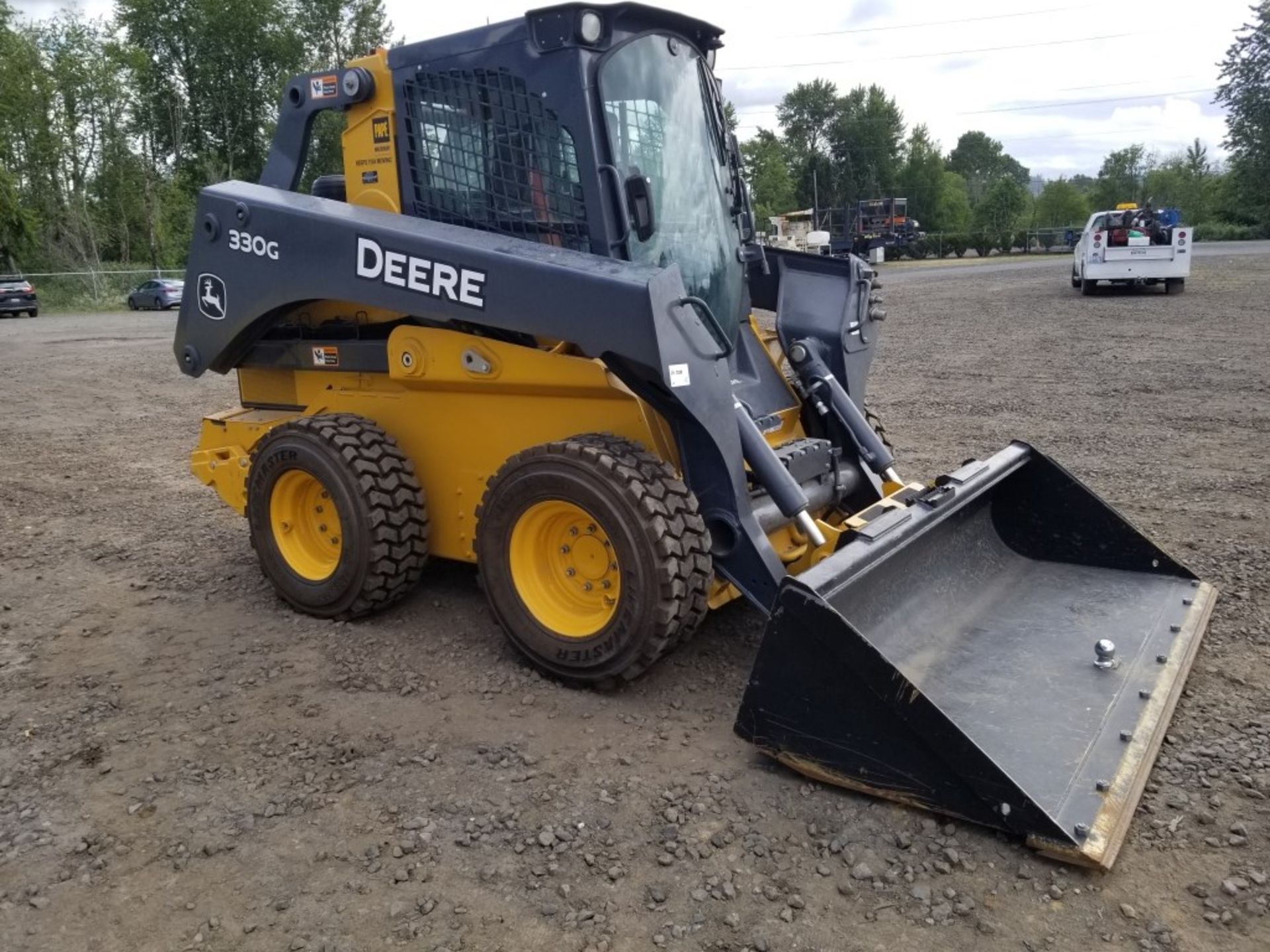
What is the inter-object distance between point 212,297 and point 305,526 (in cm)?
108

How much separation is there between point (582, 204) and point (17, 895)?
279 centimetres

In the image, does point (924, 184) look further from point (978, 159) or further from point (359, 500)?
point (359, 500)

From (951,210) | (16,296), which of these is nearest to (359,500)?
(16,296)

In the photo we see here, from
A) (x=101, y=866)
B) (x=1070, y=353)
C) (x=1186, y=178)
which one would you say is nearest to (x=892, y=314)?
(x=1070, y=353)

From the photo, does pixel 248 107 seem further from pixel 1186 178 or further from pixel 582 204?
pixel 1186 178

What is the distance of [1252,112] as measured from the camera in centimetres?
5025

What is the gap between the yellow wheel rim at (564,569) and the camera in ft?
12.3

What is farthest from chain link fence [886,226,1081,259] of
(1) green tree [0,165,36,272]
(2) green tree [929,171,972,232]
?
(1) green tree [0,165,36,272]

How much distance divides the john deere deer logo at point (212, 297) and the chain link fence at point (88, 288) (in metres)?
30.4

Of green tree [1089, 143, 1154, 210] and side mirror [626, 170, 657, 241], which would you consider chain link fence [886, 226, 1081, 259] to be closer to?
green tree [1089, 143, 1154, 210]

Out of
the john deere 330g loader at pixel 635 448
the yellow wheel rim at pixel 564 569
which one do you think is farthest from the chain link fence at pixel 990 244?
the yellow wheel rim at pixel 564 569

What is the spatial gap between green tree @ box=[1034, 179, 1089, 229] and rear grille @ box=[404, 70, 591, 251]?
240 feet

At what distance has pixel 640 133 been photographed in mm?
4035

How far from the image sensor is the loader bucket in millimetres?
2830
